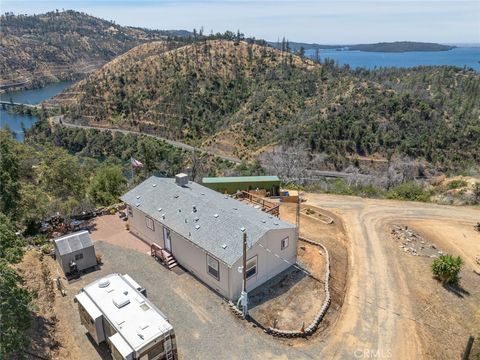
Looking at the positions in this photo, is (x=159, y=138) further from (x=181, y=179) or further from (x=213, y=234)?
(x=213, y=234)

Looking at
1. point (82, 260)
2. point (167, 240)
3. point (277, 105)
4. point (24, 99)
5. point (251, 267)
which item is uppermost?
point (251, 267)

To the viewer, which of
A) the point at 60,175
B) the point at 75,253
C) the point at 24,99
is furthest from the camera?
the point at 24,99

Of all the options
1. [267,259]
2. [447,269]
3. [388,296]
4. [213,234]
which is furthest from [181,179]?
[447,269]

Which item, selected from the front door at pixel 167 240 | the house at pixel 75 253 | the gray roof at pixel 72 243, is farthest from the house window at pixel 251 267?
the gray roof at pixel 72 243

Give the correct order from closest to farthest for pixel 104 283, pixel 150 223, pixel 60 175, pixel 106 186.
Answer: pixel 104 283, pixel 150 223, pixel 60 175, pixel 106 186

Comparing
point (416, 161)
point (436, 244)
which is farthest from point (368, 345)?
point (416, 161)
